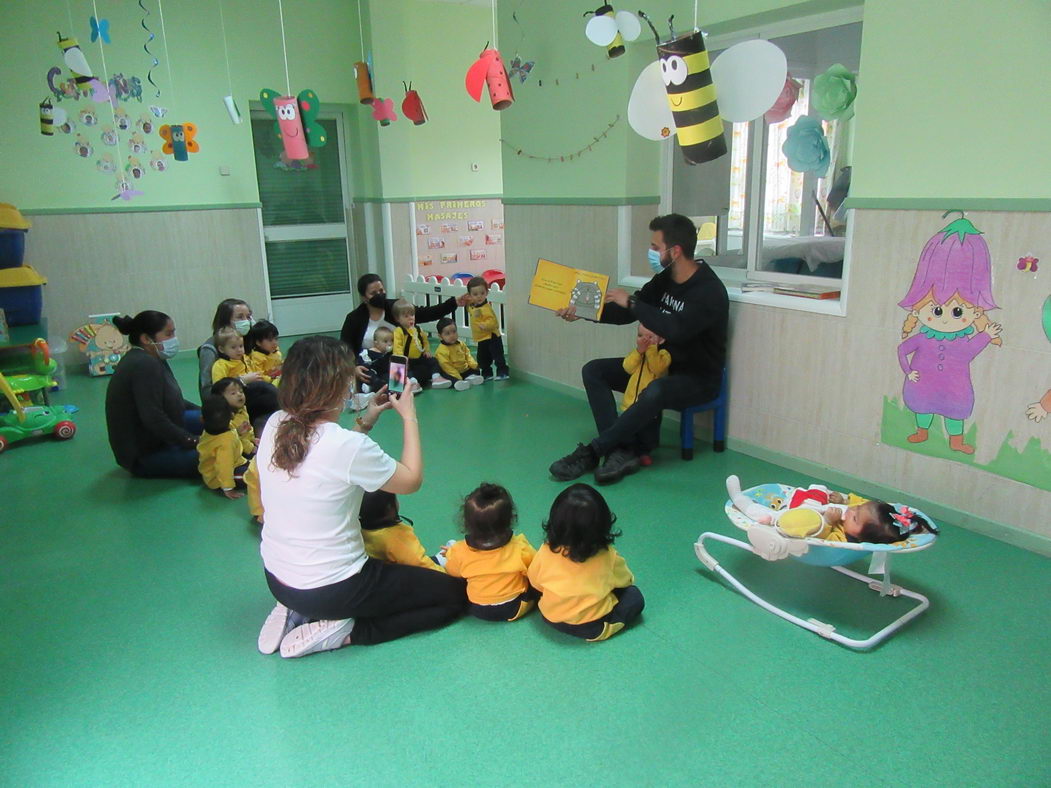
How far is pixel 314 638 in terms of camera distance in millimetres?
2422

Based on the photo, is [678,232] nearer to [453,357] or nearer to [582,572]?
[582,572]

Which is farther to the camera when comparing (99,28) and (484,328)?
(484,328)

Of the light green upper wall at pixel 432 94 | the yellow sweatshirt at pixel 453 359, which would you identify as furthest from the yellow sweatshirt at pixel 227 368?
the light green upper wall at pixel 432 94

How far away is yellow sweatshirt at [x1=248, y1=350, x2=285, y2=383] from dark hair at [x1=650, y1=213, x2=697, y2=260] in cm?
242

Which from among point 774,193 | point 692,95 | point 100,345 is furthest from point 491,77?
point 100,345

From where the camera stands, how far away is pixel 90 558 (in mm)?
3156

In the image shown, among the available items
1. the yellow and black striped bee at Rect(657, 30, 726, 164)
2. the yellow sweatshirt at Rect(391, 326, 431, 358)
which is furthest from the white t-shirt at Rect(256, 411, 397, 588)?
the yellow sweatshirt at Rect(391, 326, 431, 358)

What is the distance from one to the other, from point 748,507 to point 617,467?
1.14m

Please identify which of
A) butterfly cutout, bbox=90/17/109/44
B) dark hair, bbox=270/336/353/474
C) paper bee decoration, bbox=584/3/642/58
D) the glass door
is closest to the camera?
dark hair, bbox=270/336/353/474

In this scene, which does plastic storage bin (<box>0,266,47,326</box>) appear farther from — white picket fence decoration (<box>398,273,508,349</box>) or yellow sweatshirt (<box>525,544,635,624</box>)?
yellow sweatshirt (<box>525,544,635,624</box>)

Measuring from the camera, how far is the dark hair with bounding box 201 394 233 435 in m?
3.65

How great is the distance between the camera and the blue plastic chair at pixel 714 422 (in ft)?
13.3

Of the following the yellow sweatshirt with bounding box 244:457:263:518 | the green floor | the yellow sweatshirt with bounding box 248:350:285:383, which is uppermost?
the yellow sweatshirt with bounding box 248:350:285:383

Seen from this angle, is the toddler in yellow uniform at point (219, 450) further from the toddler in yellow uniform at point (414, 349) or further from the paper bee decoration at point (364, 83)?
the paper bee decoration at point (364, 83)
